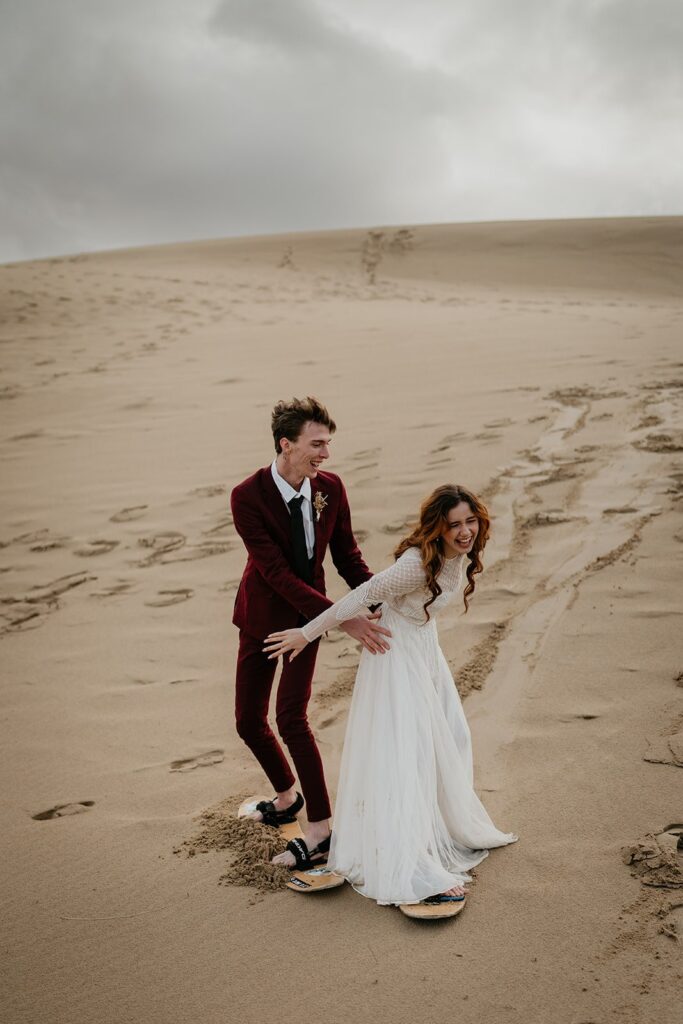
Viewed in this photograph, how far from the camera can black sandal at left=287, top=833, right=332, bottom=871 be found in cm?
284

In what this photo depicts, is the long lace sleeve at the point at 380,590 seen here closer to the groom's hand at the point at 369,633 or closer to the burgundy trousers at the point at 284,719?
the groom's hand at the point at 369,633

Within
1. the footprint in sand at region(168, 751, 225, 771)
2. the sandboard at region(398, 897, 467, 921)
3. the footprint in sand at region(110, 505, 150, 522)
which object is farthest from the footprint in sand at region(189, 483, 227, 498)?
the sandboard at region(398, 897, 467, 921)

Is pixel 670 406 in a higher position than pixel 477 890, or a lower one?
higher

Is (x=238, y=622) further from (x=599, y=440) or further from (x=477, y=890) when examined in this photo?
(x=599, y=440)

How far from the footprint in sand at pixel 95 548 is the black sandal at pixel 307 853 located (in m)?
3.60

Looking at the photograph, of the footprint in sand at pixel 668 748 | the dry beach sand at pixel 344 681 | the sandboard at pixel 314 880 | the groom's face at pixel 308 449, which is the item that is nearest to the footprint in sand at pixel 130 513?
the dry beach sand at pixel 344 681

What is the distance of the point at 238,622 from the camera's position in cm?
312

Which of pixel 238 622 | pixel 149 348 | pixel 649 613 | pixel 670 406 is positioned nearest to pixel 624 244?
pixel 149 348

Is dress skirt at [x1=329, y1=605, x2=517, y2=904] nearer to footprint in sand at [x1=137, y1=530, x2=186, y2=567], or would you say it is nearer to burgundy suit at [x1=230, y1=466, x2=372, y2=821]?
burgundy suit at [x1=230, y1=466, x2=372, y2=821]

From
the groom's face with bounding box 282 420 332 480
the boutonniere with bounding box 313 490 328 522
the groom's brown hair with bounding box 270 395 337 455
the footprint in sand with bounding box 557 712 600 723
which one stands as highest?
the groom's brown hair with bounding box 270 395 337 455

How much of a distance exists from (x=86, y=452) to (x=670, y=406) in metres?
5.91

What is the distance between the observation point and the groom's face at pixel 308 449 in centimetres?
285

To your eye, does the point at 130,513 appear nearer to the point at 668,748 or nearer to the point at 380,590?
the point at 380,590

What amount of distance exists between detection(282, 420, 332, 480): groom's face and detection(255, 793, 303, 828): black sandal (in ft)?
4.56
